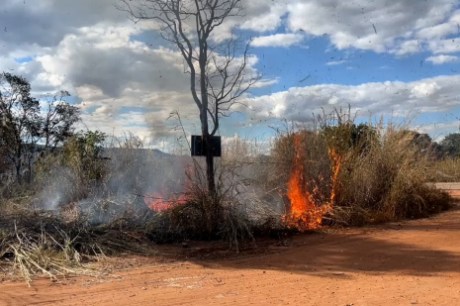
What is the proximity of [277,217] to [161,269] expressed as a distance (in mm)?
3751

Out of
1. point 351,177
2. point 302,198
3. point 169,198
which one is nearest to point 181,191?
point 169,198

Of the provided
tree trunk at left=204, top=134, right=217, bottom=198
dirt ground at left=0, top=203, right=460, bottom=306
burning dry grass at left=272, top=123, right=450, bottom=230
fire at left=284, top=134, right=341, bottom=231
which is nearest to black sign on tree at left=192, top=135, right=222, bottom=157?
tree trunk at left=204, top=134, right=217, bottom=198

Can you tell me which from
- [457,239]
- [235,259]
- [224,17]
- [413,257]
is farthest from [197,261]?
[224,17]

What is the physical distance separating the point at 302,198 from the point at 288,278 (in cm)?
528

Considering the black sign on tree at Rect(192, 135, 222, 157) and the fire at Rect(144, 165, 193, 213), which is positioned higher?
the black sign on tree at Rect(192, 135, 222, 157)

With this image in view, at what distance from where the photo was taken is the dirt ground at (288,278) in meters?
6.28

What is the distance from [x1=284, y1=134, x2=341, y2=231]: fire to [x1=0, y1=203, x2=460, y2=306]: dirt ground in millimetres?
1364

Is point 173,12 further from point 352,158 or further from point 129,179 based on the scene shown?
point 352,158

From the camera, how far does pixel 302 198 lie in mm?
12547

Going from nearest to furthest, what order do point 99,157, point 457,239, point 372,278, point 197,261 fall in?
point 372,278
point 197,261
point 457,239
point 99,157

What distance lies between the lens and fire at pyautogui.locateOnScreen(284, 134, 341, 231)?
11805mm

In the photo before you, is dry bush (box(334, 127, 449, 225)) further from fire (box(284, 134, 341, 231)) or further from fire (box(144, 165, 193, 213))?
fire (box(144, 165, 193, 213))

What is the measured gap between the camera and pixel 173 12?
12.2 metres

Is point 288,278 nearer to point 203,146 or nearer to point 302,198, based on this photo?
point 203,146
